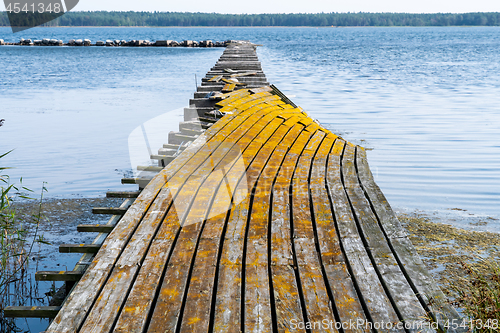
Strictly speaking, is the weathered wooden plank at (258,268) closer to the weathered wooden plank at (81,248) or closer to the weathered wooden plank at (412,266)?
the weathered wooden plank at (412,266)

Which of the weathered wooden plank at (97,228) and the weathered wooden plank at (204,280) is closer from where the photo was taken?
the weathered wooden plank at (204,280)

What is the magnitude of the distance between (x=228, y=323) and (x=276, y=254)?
679 millimetres

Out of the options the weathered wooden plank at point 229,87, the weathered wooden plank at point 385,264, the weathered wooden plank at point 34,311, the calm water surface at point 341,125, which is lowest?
the calm water surface at point 341,125

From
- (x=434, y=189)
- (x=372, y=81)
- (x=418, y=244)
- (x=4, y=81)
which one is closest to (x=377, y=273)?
(x=418, y=244)

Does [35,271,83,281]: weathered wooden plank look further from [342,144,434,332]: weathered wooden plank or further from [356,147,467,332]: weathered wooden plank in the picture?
[356,147,467,332]: weathered wooden plank

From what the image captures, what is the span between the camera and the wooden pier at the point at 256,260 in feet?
6.84

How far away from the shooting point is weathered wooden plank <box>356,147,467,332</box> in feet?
7.11

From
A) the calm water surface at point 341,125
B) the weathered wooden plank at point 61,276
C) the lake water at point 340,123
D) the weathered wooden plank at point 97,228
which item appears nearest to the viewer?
the weathered wooden plank at point 61,276

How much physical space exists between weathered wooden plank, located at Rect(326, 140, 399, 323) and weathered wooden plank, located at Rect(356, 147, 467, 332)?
0.20 meters

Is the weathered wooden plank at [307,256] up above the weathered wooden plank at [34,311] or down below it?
above

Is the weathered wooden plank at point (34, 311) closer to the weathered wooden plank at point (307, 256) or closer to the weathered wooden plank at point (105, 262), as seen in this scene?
the weathered wooden plank at point (105, 262)

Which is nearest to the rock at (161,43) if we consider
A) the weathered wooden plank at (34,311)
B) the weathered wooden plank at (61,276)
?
the weathered wooden plank at (61,276)

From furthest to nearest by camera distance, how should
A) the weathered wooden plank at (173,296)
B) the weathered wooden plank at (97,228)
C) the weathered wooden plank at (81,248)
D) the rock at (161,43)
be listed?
the rock at (161,43) < the weathered wooden plank at (97,228) < the weathered wooden plank at (81,248) < the weathered wooden plank at (173,296)

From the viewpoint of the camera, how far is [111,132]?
1023 centimetres
